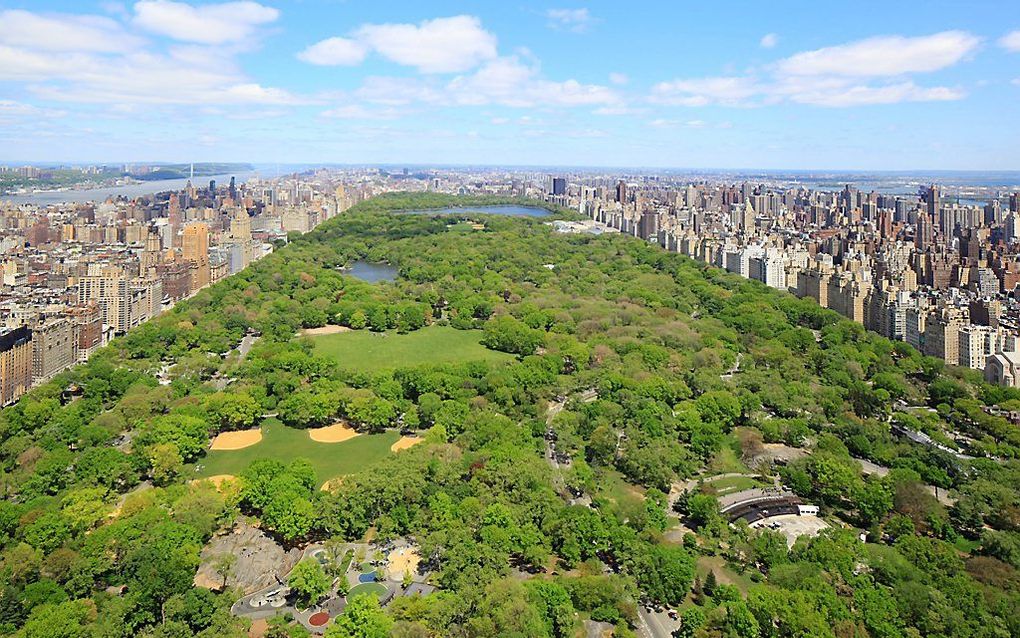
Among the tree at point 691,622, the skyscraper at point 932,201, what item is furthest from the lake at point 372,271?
the skyscraper at point 932,201

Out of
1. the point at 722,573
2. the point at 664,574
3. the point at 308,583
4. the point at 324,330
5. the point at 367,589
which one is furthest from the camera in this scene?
the point at 324,330

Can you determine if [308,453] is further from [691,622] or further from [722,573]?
[691,622]

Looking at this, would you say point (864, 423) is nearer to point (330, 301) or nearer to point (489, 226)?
point (330, 301)

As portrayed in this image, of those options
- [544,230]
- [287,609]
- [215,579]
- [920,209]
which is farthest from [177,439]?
[920,209]

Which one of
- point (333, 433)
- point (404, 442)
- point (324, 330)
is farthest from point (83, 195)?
point (404, 442)

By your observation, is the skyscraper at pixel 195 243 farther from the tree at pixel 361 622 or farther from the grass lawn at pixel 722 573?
the grass lawn at pixel 722 573

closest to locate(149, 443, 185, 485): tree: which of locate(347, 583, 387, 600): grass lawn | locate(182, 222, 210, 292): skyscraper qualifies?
locate(347, 583, 387, 600): grass lawn
